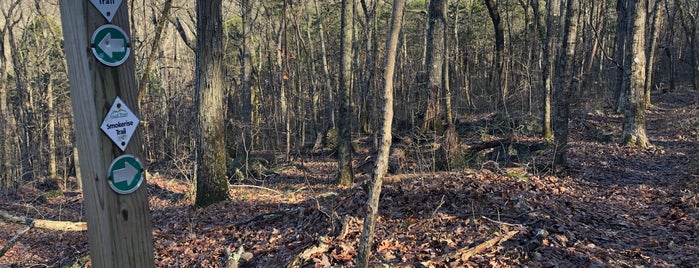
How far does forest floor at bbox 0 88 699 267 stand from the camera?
4.56 m

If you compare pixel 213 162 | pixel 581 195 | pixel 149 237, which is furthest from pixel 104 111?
pixel 581 195

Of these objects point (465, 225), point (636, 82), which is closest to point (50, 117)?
point (465, 225)

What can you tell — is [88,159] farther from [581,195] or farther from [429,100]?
[429,100]

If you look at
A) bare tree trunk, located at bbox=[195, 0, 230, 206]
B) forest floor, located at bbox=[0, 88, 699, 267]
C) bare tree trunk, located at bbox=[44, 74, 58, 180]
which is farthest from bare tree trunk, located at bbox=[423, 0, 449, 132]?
bare tree trunk, located at bbox=[44, 74, 58, 180]

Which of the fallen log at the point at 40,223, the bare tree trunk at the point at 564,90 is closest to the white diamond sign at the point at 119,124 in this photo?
the fallen log at the point at 40,223

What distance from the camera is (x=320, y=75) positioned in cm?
2567

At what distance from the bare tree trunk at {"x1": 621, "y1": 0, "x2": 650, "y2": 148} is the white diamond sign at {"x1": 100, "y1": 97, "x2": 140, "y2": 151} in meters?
12.4

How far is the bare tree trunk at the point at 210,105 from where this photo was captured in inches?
314

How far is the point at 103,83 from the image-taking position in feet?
6.26

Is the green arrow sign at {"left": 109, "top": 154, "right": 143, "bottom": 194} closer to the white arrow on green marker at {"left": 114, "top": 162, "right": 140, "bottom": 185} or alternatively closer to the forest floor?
the white arrow on green marker at {"left": 114, "top": 162, "right": 140, "bottom": 185}

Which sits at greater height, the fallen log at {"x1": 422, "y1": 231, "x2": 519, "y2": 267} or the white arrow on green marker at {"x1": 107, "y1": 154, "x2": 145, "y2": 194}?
the white arrow on green marker at {"x1": 107, "y1": 154, "x2": 145, "y2": 194}

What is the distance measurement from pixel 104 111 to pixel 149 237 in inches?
25.1

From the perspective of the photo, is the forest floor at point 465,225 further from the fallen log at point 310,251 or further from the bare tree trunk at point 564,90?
the bare tree trunk at point 564,90

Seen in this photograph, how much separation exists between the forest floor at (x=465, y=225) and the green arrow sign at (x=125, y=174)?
2.62m
